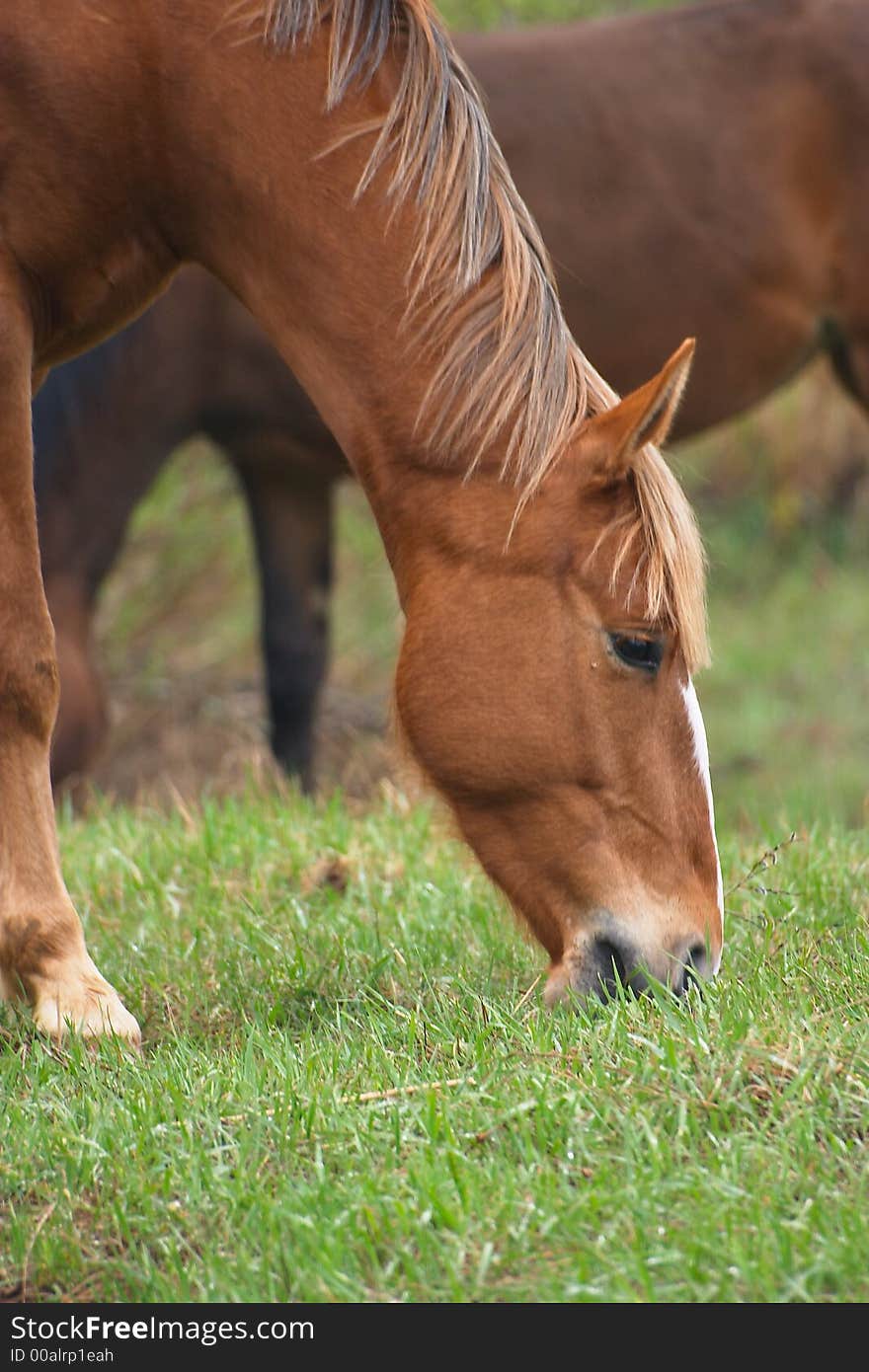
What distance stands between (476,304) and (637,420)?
379 mm

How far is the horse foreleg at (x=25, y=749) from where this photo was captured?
106 inches

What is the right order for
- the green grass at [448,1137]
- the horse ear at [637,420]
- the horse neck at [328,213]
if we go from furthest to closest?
1. the horse neck at [328,213]
2. the horse ear at [637,420]
3. the green grass at [448,1137]

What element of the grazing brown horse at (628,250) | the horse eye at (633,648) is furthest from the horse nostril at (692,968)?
the grazing brown horse at (628,250)

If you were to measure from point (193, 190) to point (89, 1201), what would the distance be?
1.70 m

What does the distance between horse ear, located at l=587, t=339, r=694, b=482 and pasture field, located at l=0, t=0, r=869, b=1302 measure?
262mm

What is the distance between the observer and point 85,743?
5.50m

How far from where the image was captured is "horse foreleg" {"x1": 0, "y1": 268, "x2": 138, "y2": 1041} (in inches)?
106

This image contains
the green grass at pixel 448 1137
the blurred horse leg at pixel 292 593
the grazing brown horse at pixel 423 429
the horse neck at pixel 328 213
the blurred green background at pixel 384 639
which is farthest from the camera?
the blurred green background at pixel 384 639

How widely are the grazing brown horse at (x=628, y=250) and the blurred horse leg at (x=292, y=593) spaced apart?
25cm

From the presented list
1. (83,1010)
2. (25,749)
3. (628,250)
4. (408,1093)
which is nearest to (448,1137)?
(408,1093)

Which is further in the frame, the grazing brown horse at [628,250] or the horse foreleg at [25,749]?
the grazing brown horse at [628,250]

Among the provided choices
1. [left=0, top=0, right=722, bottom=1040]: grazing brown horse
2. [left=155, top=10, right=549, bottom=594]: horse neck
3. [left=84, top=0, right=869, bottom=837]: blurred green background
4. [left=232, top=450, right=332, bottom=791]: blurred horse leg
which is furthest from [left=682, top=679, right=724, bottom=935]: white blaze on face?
[left=232, top=450, right=332, bottom=791]: blurred horse leg

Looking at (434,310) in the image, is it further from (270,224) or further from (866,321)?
(866,321)

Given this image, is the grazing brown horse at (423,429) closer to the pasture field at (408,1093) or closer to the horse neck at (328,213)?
the horse neck at (328,213)
